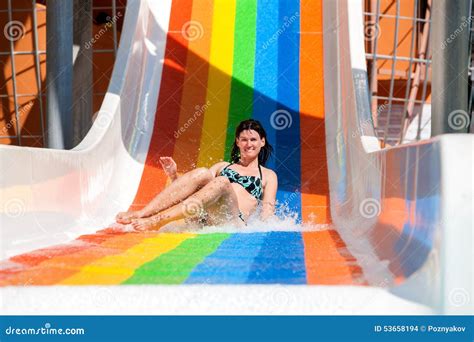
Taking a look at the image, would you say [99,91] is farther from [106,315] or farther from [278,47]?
[106,315]

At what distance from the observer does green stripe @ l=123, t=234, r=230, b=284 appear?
154 centimetres

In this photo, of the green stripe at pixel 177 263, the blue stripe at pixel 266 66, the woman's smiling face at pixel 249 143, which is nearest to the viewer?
the green stripe at pixel 177 263

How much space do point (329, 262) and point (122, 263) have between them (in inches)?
20.6

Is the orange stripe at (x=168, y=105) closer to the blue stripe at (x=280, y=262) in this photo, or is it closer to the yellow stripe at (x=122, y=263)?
the yellow stripe at (x=122, y=263)

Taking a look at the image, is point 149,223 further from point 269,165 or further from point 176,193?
point 269,165

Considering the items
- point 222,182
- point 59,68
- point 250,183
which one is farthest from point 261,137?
point 59,68

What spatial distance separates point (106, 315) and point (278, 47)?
268 centimetres

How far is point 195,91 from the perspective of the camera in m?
3.63

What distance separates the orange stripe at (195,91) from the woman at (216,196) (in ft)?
1.42

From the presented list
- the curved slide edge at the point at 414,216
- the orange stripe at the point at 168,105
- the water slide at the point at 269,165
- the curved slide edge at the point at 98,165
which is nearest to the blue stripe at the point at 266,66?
the water slide at the point at 269,165

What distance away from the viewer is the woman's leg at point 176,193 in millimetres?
2549

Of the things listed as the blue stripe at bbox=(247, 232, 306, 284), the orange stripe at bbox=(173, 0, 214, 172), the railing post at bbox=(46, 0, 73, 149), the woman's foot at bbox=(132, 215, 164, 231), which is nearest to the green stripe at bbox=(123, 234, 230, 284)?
the blue stripe at bbox=(247, 232, 306, 284)

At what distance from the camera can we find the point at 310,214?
2.87m

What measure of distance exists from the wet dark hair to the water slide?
0.44 ft
